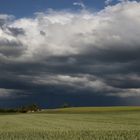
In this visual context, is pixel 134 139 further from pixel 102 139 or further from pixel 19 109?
pixel 19 109

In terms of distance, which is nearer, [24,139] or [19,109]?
[24,139]

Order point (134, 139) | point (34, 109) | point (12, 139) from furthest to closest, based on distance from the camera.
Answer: point (34, 109), point (12, 139), point (134, 139)

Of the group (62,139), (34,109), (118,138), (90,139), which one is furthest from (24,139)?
(34,109)

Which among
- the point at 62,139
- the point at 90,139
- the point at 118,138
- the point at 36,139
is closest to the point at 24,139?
the point at 36,139

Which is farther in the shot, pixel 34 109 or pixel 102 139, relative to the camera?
pixel 34 109

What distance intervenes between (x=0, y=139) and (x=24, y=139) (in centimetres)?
206

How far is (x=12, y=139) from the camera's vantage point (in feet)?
99.2

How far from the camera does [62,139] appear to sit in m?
29.7

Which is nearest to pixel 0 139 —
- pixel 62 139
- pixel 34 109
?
pixel 62 139

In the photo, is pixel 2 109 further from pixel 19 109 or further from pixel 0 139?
pixel 0 139

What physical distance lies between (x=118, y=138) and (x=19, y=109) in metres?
172

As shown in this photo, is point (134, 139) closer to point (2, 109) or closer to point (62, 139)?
point (62, 139)

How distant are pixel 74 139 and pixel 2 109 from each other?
569 feet

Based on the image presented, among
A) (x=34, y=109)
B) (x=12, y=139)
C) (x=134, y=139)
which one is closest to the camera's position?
(x=134, y=139)
